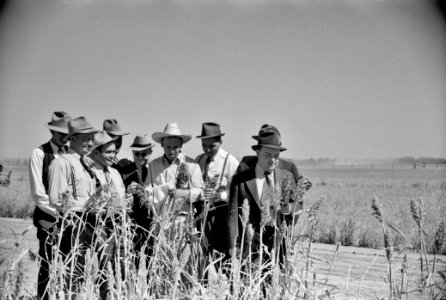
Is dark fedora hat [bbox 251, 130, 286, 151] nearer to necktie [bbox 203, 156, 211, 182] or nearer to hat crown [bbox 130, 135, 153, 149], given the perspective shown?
necktie [bbox 203, 156, 211, 182]

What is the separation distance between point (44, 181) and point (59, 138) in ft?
1.61

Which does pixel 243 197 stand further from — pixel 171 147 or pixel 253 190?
pixel 171 147

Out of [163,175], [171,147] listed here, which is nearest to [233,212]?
[163,175]

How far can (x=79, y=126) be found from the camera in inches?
172

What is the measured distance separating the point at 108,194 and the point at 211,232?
2.07 meters

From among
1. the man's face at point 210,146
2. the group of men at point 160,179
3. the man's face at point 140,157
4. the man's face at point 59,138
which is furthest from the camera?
the man's face at point 140,157

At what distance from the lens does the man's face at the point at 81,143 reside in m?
4.34

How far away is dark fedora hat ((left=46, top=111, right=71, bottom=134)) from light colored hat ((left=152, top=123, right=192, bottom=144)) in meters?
1.03

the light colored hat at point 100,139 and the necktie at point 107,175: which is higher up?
the light colored hat at point 100,139

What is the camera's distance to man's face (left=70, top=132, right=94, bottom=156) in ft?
14.3

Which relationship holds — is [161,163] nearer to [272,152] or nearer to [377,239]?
[272,152]

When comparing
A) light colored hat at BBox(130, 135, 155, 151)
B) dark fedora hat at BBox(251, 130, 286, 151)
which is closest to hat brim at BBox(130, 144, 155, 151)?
light colored hat at BBox(130, 135, 155, 151)

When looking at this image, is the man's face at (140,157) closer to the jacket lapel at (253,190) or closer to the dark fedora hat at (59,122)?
the dark fedora hat at (59,122)

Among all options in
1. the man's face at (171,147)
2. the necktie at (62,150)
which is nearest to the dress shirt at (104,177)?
the necktie at (62,150)
